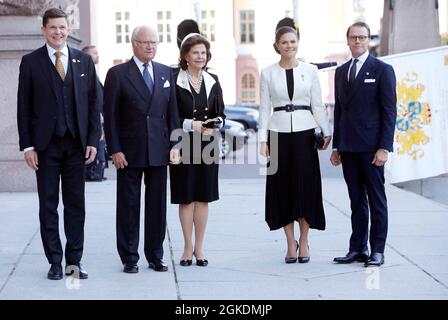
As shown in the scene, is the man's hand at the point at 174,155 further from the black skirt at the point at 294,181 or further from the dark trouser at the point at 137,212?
the black skirt at the point at 294,181

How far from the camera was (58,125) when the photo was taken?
7664mm

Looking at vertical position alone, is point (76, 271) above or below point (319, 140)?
below

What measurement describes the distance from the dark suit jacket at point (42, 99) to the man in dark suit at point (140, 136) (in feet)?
0.93

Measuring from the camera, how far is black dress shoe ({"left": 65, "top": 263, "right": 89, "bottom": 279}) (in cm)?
781

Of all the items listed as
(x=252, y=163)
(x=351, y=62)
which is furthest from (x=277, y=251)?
(x=252, y=163)

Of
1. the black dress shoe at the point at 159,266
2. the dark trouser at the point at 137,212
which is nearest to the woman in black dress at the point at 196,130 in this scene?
the dark trouser at the point at 137,212

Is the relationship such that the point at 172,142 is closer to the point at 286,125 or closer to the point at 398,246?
the point at 286,125

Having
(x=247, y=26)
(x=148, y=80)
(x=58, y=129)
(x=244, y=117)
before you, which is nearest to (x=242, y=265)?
(x=148, y=80)

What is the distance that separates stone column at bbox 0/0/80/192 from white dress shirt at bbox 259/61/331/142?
6.40m

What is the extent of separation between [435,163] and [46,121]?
809 centimetres

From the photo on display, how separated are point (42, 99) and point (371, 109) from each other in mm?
2619

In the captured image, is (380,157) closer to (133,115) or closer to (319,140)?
(319,140)

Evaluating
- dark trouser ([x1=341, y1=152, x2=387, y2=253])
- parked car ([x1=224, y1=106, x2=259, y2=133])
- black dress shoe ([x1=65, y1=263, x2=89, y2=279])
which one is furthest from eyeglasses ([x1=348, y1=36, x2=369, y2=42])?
parked car ([x1=224, y1=106, x2=259, y2=133])

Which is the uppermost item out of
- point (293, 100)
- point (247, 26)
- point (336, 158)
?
point (247, 26)
